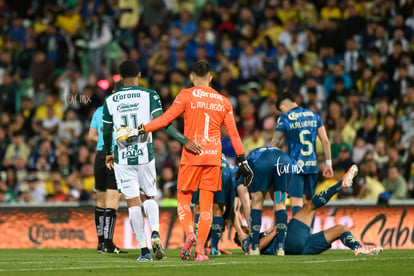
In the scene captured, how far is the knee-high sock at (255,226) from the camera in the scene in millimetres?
12250

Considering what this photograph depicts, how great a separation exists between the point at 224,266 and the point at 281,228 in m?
2.41

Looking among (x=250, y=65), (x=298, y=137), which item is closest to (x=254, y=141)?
(x=250, y=65)

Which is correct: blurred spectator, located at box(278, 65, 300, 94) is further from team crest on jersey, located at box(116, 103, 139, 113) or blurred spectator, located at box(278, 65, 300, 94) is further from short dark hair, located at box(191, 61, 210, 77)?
team crest on jersey, located at box(116, 103, 139, 113)

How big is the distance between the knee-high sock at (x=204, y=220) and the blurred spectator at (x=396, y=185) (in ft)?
24.7

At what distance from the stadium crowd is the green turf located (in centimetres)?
631

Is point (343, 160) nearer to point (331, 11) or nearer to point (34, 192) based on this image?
point (331, 11)

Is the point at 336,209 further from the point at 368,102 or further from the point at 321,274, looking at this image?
the point at 321,274

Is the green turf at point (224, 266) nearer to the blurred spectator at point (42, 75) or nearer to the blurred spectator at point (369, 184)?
the blurred spectator at point (369, 184)

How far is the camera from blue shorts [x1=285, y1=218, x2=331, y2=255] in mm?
12102

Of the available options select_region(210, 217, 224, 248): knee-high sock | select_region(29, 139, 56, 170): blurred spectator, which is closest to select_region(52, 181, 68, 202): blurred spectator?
select_region(29, 139, 56, 170): blurred spectator

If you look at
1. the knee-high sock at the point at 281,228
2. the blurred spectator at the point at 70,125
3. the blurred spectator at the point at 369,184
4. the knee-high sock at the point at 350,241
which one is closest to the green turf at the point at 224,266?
the knee-high sock at the point at 350,241

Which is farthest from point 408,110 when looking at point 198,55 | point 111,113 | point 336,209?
point 111,113

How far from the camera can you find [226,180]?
13000 mm

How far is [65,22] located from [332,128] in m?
9.03
